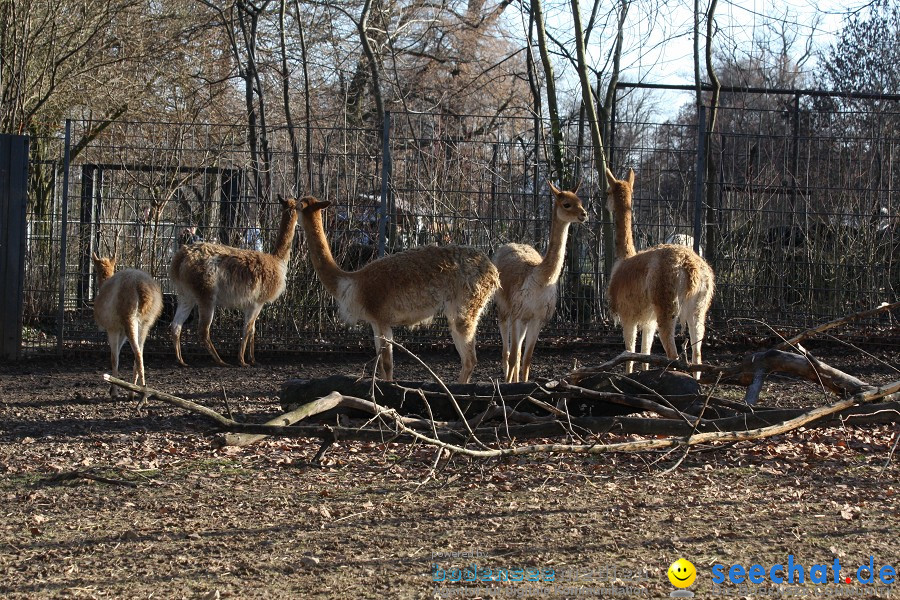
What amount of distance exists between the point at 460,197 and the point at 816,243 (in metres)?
4.36

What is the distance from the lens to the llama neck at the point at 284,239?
10938 millimetres

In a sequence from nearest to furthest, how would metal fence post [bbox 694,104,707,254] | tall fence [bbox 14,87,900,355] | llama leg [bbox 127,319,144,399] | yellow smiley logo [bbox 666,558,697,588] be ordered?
yellow smiley logo [bbox 666,558,697,588] → llama leg [bbox 127,319,144,399] → metal fence post [bbox 694,104,707,254] → tall fence [bbox 14,87,900,355]

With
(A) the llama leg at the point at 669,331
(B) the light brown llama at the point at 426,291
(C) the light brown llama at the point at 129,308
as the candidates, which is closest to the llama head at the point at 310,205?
(B) the light brown llama at the point at 426,291

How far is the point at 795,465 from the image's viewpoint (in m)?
5.58

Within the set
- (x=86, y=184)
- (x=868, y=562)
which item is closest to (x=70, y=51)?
(x=86, y=184)

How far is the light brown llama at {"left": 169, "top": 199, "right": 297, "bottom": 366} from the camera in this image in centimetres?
1069

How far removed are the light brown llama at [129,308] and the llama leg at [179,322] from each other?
1809 millimetres

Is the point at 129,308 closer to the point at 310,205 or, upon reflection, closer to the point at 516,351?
the point at 310,205

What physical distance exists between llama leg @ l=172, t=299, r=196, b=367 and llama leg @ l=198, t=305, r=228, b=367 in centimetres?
22

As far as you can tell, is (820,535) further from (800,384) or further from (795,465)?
(800,384)

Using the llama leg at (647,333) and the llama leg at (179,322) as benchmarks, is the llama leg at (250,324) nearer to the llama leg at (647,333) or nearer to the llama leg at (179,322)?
the llama leg at (179,322)

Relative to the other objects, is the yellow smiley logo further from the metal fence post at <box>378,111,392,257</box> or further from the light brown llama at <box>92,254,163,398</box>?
the metal fence post at <box>378,111,392,257</box>

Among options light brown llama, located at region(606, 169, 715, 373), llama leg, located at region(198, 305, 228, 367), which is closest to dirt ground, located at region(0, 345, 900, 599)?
light brown llama, located at region(606, 169, 715, 373)

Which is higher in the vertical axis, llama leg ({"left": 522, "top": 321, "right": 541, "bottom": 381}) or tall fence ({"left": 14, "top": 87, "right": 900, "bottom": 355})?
tall fence ({"left": 14, "top": 87, "right": 900, "bottom": 355})
